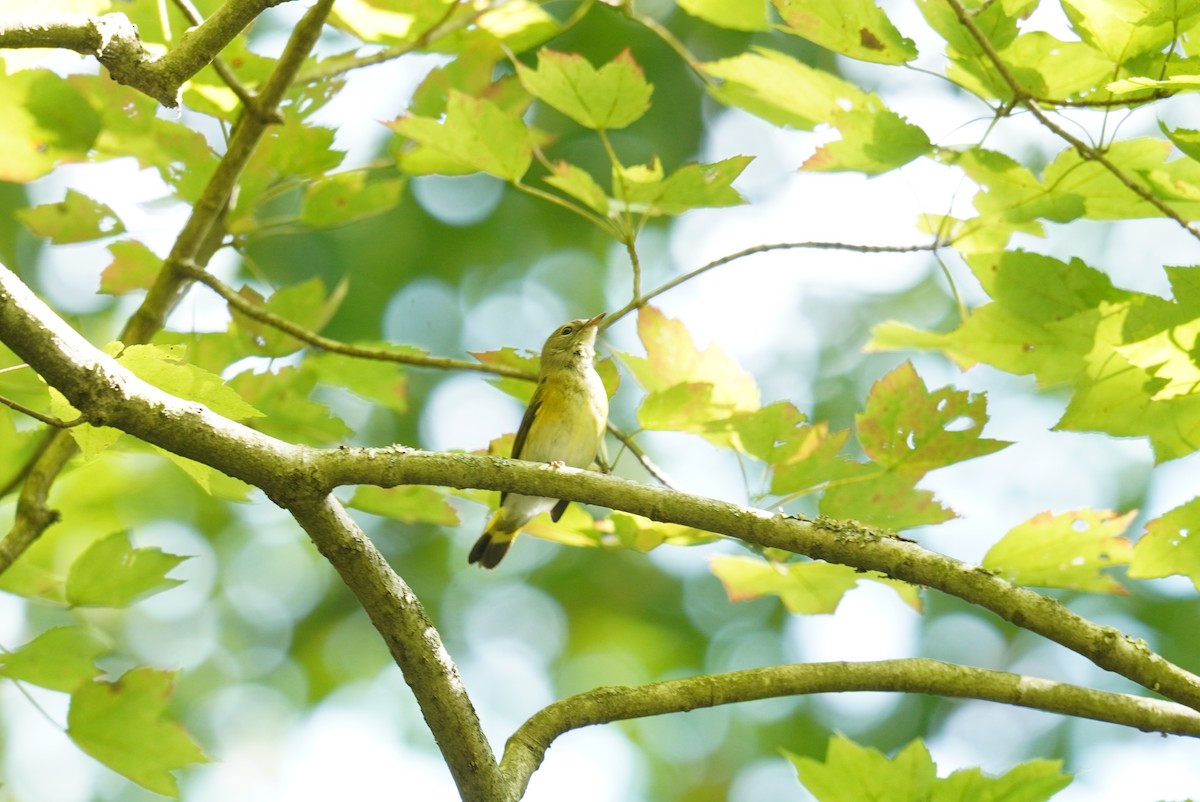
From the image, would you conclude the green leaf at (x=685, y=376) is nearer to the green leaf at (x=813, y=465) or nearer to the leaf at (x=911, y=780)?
the green leaf at (x=813, y=465)

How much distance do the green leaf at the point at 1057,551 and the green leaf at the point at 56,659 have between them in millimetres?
1991

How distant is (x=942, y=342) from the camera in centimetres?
255

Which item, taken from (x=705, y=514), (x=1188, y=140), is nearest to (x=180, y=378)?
(x=705, y=514)

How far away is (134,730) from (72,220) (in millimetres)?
1401

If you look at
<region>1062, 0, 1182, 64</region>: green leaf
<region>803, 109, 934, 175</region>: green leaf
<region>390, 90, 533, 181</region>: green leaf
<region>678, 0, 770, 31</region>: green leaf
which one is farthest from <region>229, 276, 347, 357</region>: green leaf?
<region>1062, 0, 1182, 64</region>: green leaf

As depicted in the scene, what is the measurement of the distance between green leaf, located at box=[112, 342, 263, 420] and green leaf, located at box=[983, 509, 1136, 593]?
5.18 ft

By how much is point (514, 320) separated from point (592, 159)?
5.22 feet

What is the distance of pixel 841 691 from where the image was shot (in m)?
2.17

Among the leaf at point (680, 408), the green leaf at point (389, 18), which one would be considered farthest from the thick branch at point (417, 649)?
the green leaf at point (389, 18)

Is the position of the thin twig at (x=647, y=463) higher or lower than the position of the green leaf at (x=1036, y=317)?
lower

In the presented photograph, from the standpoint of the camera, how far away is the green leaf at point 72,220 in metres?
2.92

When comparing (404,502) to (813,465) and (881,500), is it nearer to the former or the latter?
(813,465)

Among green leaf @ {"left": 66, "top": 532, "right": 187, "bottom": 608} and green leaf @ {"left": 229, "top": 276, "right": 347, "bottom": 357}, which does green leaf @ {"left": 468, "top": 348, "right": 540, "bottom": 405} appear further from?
green leaf @ {"left": 66, "top": 532, "right": 187, "bottom": 608}

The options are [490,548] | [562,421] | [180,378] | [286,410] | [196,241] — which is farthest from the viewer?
[490,548]
